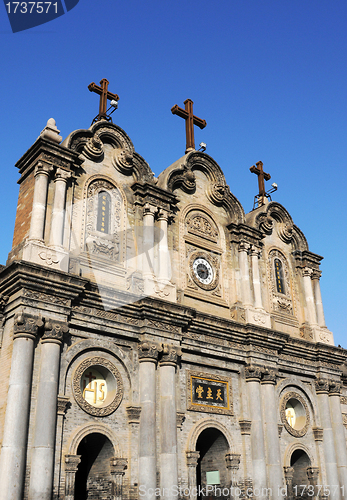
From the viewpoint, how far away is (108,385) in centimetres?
Answer: 1756

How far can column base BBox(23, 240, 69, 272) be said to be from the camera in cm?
1640

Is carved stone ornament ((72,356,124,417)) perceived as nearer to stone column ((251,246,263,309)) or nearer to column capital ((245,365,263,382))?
column capital ((245,365,263,382))

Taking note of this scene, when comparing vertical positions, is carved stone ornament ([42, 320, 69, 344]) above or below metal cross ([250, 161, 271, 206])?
below

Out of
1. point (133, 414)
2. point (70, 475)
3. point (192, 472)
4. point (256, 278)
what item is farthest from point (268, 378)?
point (70, 475)

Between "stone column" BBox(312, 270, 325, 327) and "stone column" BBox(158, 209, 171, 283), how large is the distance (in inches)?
376

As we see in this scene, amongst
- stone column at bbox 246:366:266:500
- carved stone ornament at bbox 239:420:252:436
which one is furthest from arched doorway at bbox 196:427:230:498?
stone column at bbox 246:366:266:500

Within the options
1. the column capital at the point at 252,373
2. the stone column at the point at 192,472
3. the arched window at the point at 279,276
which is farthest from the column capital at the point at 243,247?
the stone column at the point at 192,472

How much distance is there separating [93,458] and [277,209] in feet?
50.2

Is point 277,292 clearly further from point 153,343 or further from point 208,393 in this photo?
point 153,343

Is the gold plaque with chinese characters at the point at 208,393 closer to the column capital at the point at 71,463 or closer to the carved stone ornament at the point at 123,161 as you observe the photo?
the column capital at the point at 71,463

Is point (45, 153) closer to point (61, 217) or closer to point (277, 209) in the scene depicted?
point (61, 217)

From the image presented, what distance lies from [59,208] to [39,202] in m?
0.69

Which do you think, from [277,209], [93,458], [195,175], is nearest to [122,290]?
[93,458]

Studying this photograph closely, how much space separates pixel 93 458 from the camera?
56.2ft
